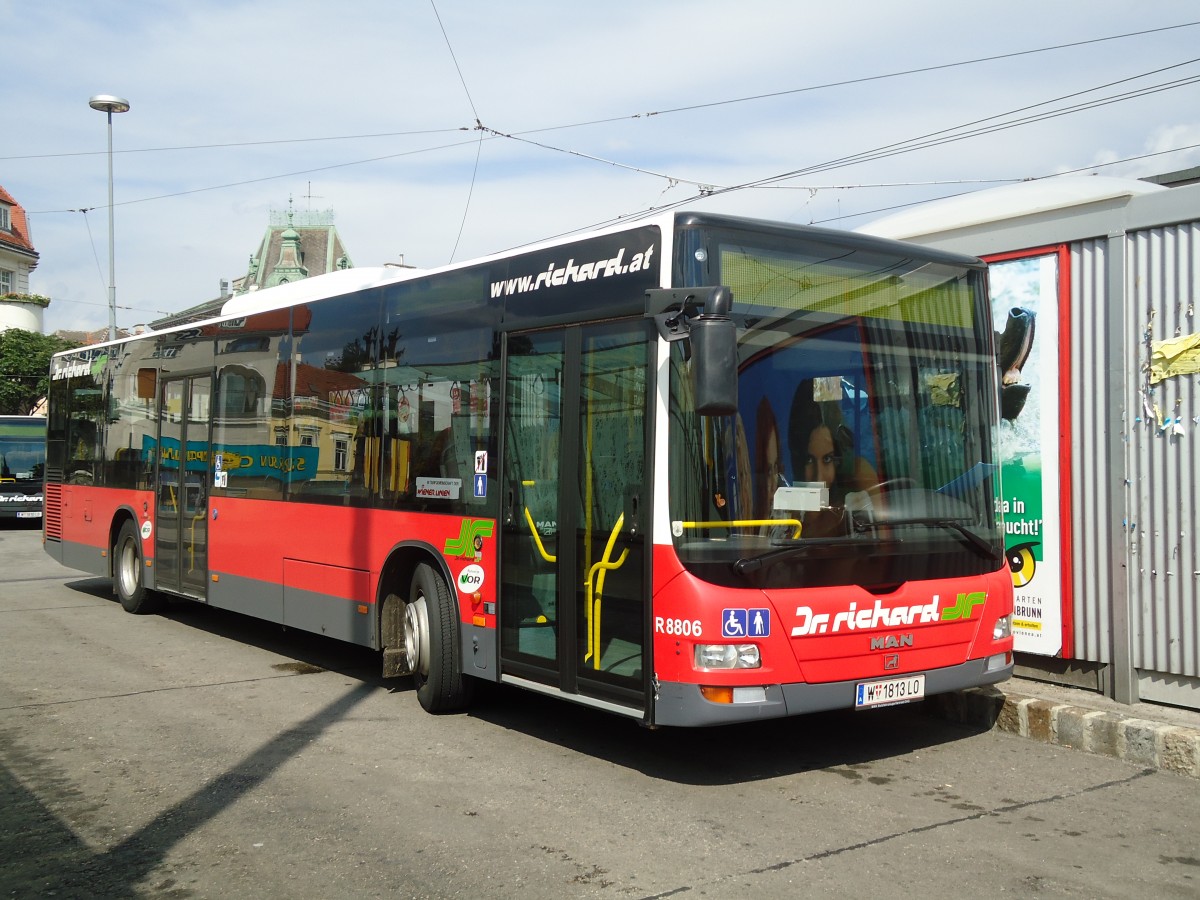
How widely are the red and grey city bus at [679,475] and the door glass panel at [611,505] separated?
0.06 ft

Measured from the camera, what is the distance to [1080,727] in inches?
281

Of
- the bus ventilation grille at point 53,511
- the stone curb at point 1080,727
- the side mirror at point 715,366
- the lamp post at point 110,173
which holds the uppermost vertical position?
the lamp post at point 110,173

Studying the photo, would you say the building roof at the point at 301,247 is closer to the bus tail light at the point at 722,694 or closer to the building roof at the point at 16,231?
the building roof at the point at 16,231

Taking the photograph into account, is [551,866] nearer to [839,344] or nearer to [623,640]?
[623,640]

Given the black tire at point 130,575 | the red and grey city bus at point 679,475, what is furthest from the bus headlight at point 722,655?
the black tire at point 130,575

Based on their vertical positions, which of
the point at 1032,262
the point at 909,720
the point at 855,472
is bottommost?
the point at 909,720

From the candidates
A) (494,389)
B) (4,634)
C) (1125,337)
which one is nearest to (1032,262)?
(1125,337)

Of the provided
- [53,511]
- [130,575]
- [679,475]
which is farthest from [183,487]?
[679,475]

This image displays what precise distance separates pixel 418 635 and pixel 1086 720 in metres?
4.53

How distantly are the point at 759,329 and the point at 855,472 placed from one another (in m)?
0.97

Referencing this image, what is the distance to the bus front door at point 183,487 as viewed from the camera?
38.0 ft

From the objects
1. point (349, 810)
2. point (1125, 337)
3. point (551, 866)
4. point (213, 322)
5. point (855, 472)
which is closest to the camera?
point (551, 866)

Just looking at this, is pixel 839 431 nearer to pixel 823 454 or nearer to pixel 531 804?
pixel 823 454

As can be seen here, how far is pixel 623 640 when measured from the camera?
640cm
